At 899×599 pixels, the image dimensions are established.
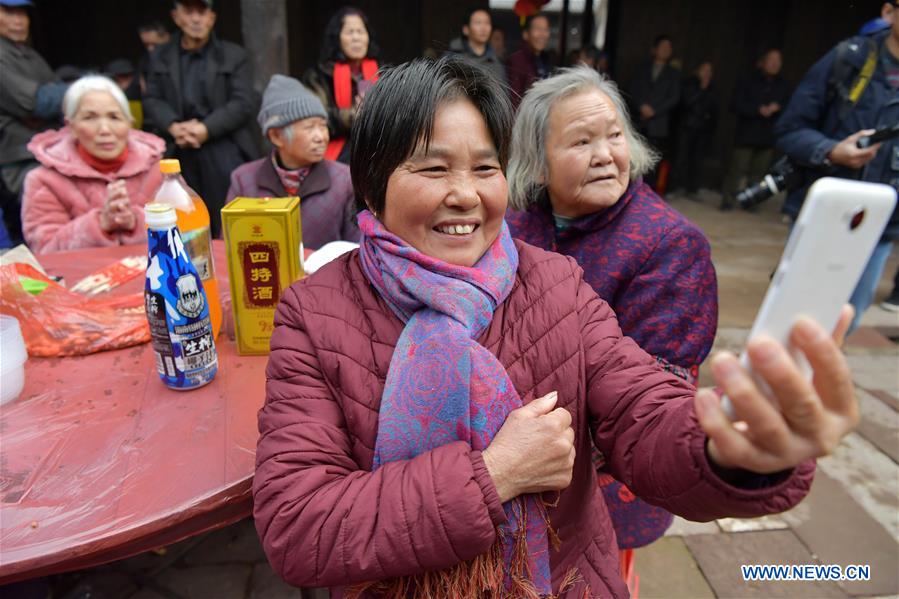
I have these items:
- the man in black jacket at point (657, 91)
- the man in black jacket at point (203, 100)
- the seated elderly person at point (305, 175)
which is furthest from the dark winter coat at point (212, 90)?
the man in black jacket at point (657, 91)

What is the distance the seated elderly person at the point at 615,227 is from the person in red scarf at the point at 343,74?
1963 millimetres

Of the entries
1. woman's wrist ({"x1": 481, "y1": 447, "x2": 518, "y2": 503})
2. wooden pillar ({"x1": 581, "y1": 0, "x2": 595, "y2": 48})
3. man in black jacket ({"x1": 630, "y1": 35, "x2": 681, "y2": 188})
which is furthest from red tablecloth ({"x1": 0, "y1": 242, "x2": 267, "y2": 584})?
wooden pillar ({"x1": 581, "y1": 0, "x2": 595, "y2": 48})

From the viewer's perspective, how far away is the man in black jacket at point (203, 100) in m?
3.80

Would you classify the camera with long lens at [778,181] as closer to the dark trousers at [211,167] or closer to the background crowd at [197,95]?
the background crowd at [197,95]

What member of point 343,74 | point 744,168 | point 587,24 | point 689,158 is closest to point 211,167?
point 343,74

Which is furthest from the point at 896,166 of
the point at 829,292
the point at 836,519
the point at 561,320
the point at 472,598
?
the point at 472,598

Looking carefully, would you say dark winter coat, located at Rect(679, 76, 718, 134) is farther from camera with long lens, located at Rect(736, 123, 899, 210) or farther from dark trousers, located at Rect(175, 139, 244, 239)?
dark trousers, located at Rect(175, 139, 244, 239)

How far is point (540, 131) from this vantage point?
1798 mm

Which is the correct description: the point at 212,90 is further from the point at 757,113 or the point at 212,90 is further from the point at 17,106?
the point at 757,113

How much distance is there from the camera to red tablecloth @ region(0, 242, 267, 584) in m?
1.00

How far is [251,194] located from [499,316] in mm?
1829

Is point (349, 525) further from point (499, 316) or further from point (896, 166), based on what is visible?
point (896, 166)

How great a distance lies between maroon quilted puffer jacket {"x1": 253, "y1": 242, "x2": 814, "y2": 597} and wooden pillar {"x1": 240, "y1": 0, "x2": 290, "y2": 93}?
3832 mm

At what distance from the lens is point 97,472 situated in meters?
1.13
